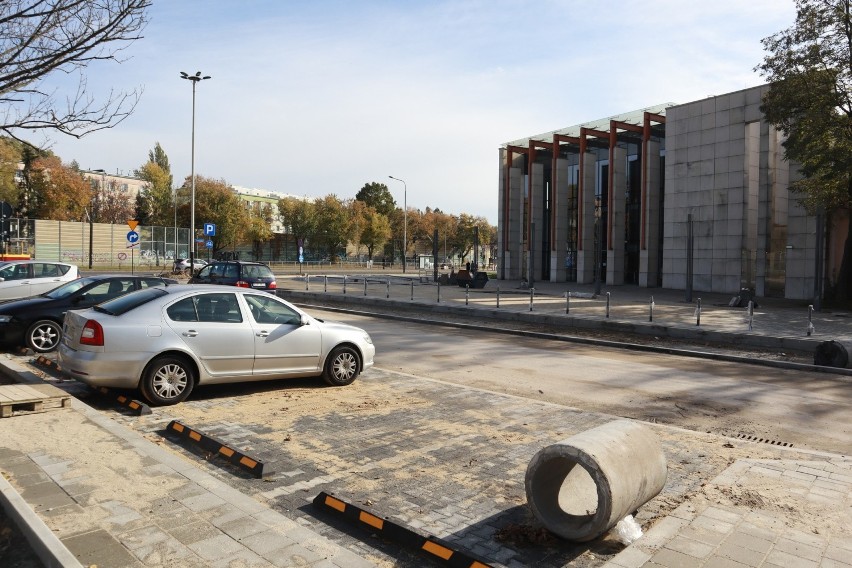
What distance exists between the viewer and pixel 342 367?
9305mm

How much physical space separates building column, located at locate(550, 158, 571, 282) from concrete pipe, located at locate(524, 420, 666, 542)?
44498 millimetres

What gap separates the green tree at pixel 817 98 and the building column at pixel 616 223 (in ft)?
56.7

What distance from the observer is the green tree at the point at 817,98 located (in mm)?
23609

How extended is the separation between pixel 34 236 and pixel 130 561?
185 feet

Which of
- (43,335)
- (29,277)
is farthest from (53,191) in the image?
(43,335)

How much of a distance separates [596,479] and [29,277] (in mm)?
15894

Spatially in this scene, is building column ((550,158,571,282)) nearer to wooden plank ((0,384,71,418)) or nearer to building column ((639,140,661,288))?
building column ((639,140,661,288))

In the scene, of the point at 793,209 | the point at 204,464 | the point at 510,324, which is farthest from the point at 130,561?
the point at 793,209

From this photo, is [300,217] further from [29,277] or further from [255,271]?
[29,277]

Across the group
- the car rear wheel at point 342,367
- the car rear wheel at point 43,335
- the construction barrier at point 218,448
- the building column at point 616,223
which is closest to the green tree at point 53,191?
the building column at point 616,223

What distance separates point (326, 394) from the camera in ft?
28.7

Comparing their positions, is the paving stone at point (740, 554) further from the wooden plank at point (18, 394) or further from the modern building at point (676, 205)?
the modern building at point (676, 205)

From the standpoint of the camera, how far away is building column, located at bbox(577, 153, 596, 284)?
46.0m

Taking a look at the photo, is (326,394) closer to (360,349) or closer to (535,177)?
(360,349)
